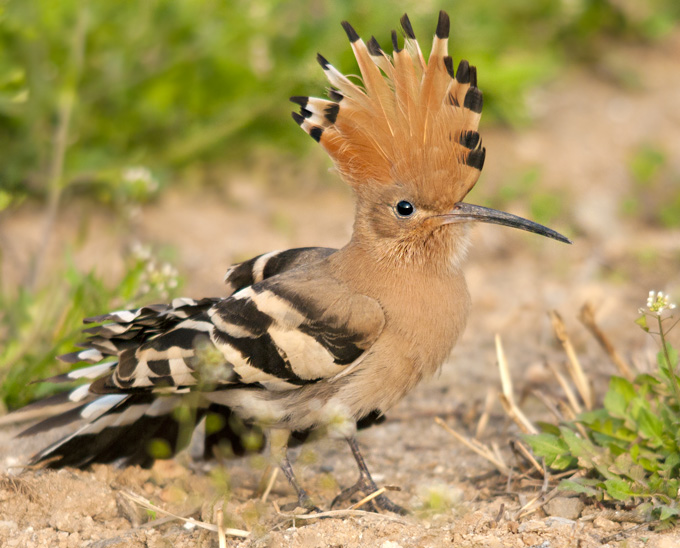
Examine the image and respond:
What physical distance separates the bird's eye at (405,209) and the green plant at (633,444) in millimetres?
767

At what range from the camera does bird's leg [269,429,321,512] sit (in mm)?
2654

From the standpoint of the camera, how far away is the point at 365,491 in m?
2.71

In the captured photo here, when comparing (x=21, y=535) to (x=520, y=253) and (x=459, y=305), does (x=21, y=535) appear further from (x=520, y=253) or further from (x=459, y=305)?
(x=520, y=253)

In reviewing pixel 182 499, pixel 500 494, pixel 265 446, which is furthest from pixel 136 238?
pixel 500 494

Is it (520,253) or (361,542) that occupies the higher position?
(520,253)

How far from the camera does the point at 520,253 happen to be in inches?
186

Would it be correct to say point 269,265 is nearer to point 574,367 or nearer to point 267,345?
point 267,345

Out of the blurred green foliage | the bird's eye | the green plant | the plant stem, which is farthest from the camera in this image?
the blurred green foliage

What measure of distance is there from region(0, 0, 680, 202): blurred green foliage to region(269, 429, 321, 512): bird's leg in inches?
66.0

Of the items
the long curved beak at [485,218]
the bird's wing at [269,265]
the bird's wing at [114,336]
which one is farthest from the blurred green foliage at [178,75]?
the long curved beak at [485,218]

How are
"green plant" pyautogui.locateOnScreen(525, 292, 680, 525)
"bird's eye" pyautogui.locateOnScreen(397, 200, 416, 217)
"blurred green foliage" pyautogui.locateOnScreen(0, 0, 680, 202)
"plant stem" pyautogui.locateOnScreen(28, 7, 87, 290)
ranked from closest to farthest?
"green plant" pyautogui.locateOnScreen(525, 292, 680, 525), "bird's eye" pyautogui.locateOnScreen(397, 200, 416, 217), "plant stem" pyautogui.locateOnScreen(28, 7, 87, 290), "blurred green foliage" pyautogui.locateOnScreen(0, 0, 680, 202)

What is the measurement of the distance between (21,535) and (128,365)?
21.4 inches

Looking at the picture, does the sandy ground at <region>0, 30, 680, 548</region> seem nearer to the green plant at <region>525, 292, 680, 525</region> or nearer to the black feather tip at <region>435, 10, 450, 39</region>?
the green plant at <region>525, 292, 680, 525</region>

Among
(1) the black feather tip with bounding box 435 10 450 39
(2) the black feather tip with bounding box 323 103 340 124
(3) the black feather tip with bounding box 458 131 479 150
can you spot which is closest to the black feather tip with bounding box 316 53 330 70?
(2) the black feather tip with bounding box 323 103 340 124
